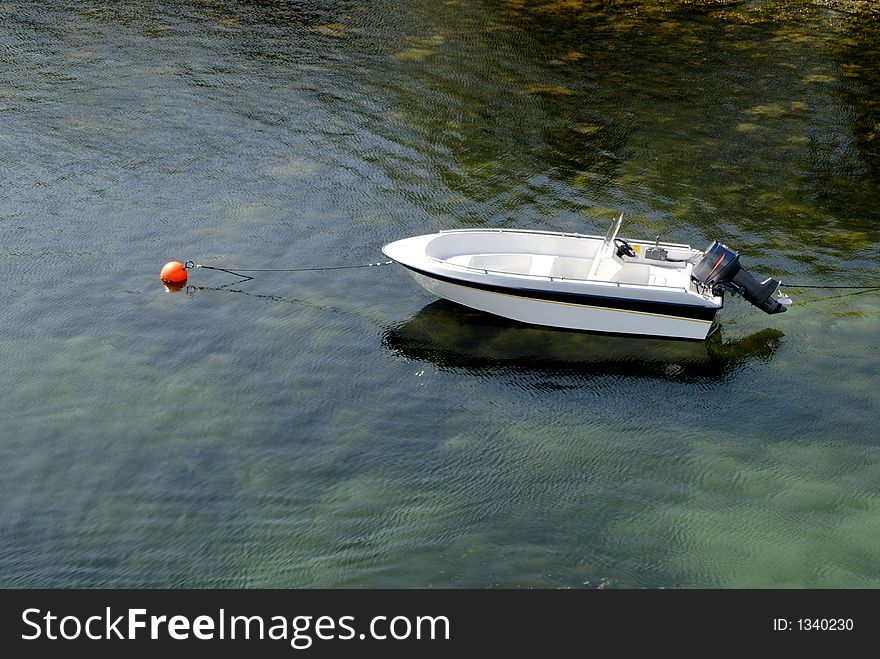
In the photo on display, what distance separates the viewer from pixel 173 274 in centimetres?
2050

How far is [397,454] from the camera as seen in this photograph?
635 inches

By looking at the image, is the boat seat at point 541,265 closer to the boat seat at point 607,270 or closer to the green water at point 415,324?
the boat seat at point 607,270

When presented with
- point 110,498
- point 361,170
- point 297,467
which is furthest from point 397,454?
point 361,170

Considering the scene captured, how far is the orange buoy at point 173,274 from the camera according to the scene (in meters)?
20.5

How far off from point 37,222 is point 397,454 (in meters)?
12.5

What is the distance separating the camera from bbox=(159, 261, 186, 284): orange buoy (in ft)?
67.3

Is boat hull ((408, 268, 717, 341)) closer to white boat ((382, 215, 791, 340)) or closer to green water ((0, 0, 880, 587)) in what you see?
white boat ((382, 215, 791, 340))

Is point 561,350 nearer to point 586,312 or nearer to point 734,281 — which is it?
point 586,312

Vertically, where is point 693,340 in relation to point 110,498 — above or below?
above

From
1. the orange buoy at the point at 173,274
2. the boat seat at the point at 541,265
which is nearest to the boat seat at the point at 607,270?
the boat seat at the point at 541,265

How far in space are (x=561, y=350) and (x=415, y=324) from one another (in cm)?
316

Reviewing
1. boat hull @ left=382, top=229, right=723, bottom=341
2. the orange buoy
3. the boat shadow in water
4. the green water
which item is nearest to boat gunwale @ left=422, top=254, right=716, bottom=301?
boat hull @ left=382, top=229, right=723, bottom=341
